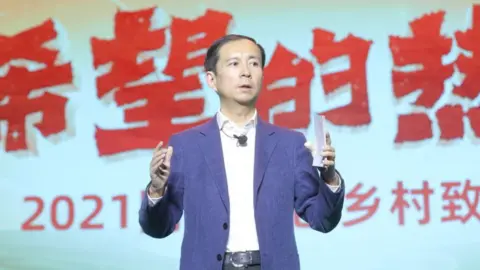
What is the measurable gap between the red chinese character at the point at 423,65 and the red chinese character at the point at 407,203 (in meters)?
0.22

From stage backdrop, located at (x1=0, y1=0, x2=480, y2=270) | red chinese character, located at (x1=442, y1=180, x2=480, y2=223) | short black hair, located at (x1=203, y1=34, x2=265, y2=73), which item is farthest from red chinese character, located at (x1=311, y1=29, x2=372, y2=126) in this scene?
short black hair, located at (x1=203, y1=34, x2=265, y2=73)

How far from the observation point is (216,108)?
2.34 m

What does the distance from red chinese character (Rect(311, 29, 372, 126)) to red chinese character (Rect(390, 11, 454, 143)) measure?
0.13m

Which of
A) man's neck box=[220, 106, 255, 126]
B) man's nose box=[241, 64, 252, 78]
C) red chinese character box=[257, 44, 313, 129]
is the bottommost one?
man's neck box=[220, 106, 255, 126]

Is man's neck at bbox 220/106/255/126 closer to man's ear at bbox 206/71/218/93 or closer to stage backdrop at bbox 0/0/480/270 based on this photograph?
man's ear at bbox 206/71/218/93

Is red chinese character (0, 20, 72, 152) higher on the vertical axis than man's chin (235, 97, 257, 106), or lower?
higher

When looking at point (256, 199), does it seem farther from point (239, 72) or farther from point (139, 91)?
point (139, 91)

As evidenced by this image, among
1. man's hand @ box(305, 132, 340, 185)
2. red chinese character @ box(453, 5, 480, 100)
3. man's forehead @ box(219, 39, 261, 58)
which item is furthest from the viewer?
red chinese character @ box(453, 5, 480, 100)

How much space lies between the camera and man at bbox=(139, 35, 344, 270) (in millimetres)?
1197

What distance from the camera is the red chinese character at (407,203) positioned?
7.61 feet

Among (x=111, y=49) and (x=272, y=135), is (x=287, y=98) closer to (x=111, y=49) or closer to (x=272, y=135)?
(x=111, y=49)

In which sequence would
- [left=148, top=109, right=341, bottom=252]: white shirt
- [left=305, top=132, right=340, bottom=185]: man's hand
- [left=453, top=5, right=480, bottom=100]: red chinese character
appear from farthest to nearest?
[left=453, top=5, right=480, bottom=100]: red chinese character, [left=148, top=109, right=341, bottom=252]: white shirt, [left=305, top=132, right=340, bottom=185]: man's hand

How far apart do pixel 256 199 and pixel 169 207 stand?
21 cm

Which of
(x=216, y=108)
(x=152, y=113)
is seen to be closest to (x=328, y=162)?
(x=216, y=108)
